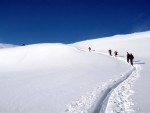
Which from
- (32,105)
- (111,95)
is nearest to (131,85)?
(111,95)

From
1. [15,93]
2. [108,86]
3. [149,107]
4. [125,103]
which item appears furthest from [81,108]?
[15,93]

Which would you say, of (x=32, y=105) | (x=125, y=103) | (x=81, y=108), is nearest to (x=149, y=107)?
(x=125, y=103)

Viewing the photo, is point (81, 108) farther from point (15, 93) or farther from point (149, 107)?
point (15, 93)

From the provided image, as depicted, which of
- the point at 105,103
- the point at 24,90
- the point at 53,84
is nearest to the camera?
the point at 105,103

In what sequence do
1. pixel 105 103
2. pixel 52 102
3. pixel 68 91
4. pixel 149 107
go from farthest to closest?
pixel 68 91 < pixel 52 102 < pixel 105 103 < pixel 149 107

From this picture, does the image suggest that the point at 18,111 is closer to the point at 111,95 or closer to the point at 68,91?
the point at 68,91

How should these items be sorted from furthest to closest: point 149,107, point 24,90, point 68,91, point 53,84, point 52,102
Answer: point 53,84 → point 24,90 → point 68,91 → point 52,102 → point 149,107

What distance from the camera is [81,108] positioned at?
11.9 m

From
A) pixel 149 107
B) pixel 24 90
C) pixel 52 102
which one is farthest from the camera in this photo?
pixel 24 90

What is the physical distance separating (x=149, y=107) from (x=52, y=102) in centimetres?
500

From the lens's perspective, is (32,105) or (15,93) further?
(15,93)

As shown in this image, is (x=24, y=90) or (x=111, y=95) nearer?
(x=111, y=95)

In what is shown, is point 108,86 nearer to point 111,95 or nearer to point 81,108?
point 111,95

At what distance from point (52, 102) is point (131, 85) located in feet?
19.2
